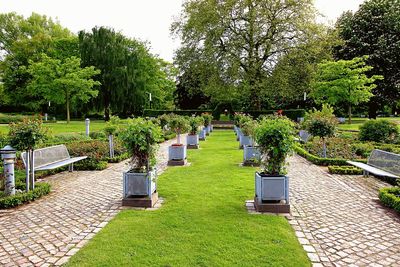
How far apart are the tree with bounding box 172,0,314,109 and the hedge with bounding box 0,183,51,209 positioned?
22.3 meters

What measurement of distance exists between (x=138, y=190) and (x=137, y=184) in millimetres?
123

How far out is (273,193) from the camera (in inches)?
233

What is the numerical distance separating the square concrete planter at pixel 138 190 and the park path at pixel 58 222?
0.29m

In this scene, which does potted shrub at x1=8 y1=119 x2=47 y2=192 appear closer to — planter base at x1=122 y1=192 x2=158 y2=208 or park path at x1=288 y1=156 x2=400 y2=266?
planter base at x1=122 y1=192 x2=158 y2=208

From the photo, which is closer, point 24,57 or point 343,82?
point 343,82

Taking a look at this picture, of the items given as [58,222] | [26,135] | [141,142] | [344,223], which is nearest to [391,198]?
[344,223]

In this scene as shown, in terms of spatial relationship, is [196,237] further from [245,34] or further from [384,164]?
[245,34]

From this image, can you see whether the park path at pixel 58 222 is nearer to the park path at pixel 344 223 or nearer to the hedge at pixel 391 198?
the park path at pixel 344 223

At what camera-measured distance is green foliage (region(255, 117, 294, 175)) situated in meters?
5.98

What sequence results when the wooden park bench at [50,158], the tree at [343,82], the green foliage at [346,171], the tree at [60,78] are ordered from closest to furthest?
the wooden park bench at [50,158], the green foliage at [346,171], the tree at [343,82], the tree at [60,78]

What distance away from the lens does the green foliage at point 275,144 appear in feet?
19.6

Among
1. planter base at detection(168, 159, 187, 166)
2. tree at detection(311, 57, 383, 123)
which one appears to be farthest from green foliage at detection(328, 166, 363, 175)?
tree at detection(311, 57, 383, 123)

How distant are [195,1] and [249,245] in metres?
28.6

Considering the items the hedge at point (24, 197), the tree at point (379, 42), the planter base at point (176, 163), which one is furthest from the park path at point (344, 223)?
the tree at point (379, 42)
